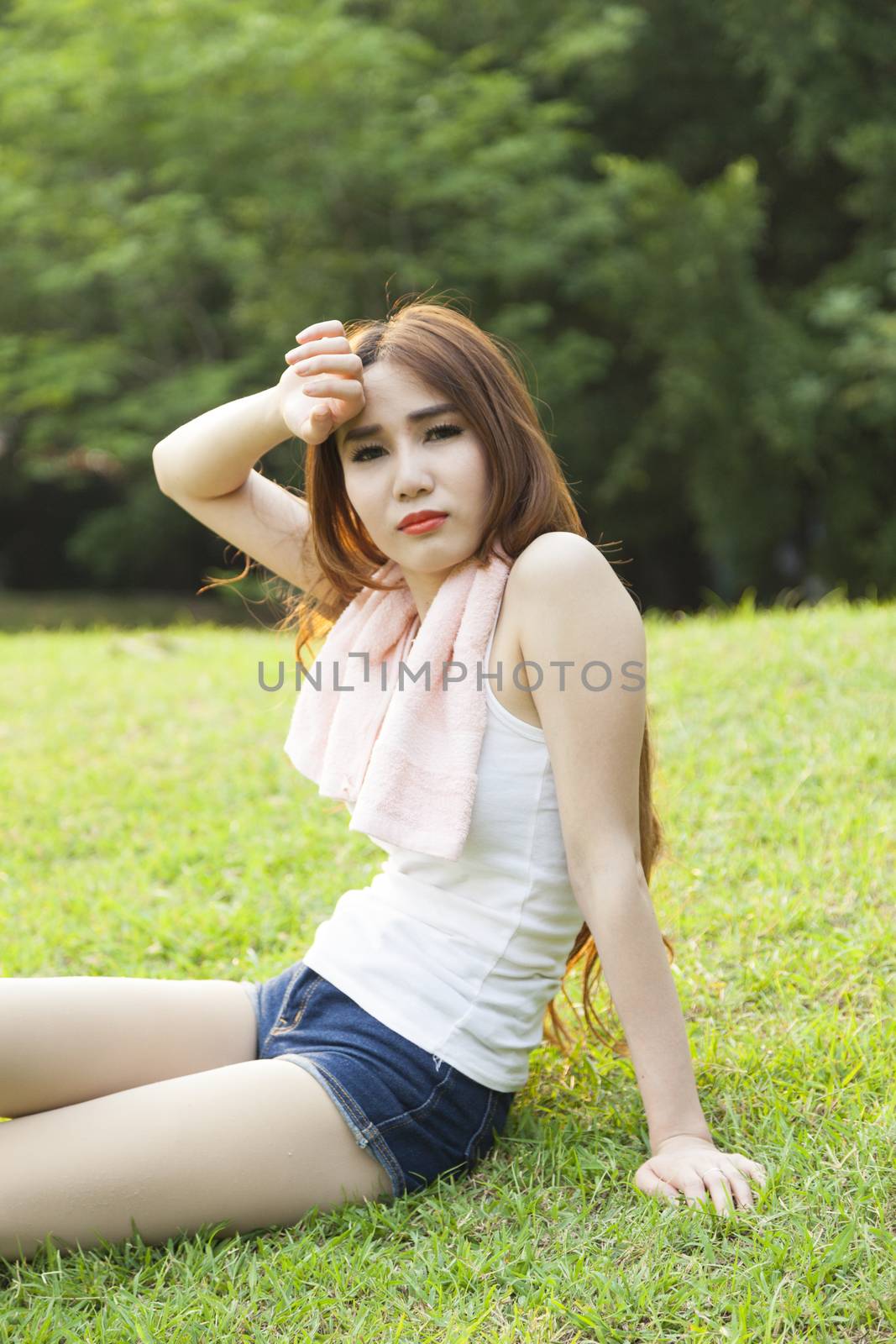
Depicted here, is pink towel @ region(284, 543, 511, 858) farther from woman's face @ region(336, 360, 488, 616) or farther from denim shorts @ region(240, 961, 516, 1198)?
denim shorts @ region(240, 961, 516, 1198)

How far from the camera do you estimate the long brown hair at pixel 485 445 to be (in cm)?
176

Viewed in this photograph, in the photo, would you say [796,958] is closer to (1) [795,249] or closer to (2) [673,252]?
(2) [673,252]

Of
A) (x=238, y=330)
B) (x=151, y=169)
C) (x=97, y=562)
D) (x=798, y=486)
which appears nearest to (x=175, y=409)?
(x=238, y=330)

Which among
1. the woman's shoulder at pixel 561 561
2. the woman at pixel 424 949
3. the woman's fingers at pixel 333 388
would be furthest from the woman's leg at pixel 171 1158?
the woman's fingers at pixel 333 388

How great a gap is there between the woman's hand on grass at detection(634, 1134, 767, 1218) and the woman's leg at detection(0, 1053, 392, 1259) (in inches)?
16.9

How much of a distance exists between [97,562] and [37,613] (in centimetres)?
179

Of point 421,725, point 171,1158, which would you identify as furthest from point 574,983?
point 171,1158

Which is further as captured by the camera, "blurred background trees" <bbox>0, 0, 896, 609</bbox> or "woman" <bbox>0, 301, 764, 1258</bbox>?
"blurred background trees" <bbox>0, 0, 896, 609</bbox>

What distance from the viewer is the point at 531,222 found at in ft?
34.8

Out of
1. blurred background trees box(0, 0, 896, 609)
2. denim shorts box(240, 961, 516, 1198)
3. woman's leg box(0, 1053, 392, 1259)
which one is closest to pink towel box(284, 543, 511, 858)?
denim shorts box(240, 961, 516, 1198)

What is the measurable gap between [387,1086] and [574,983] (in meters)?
0.87

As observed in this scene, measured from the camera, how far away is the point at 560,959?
6.07 feet

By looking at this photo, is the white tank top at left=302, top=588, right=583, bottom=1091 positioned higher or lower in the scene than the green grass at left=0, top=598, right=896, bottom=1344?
higher

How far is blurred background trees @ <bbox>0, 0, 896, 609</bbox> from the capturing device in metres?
9.98
